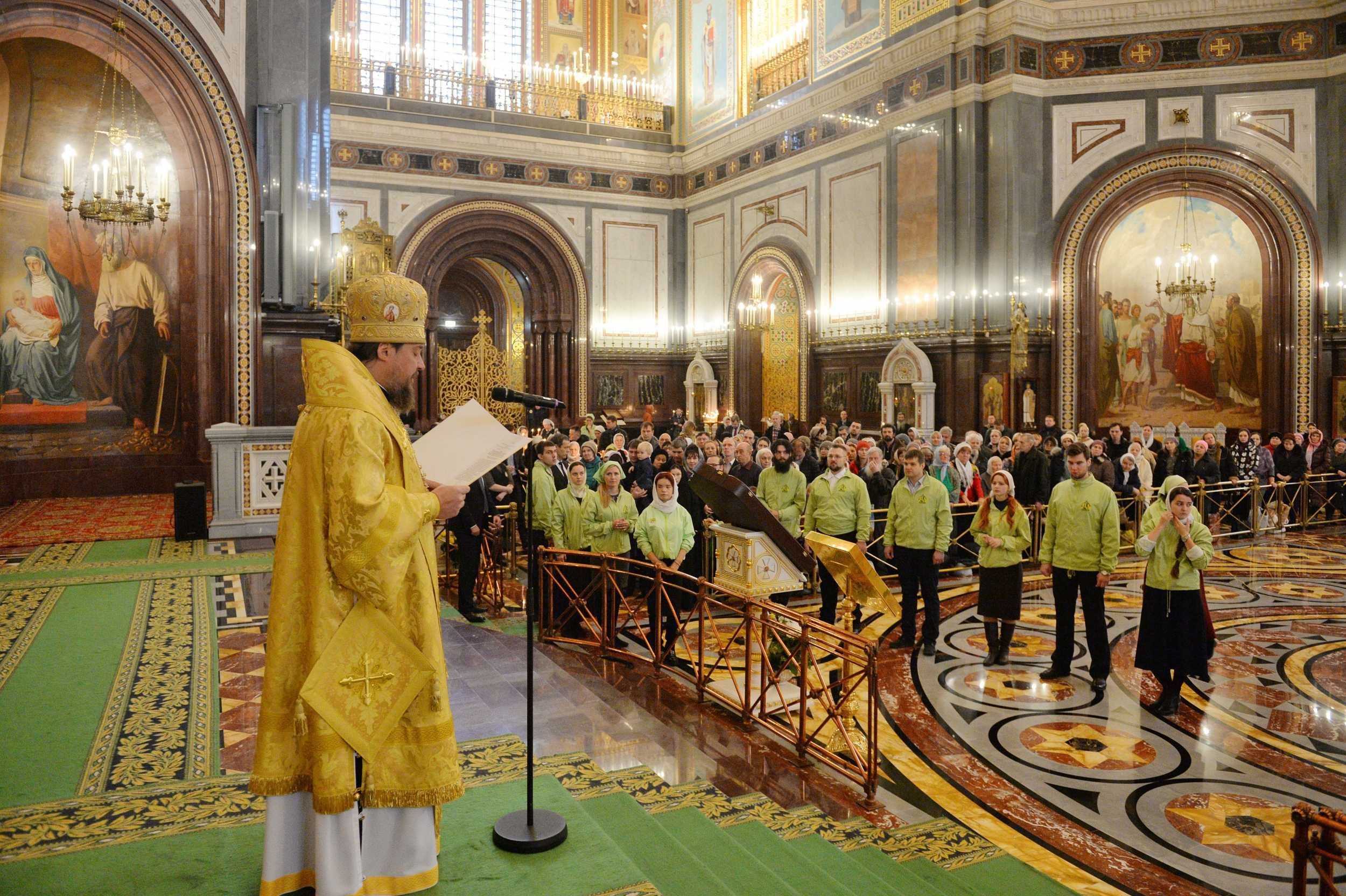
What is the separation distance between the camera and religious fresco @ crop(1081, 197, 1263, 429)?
47.1 ft

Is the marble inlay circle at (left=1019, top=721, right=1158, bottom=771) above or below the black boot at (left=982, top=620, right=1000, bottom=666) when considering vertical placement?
below

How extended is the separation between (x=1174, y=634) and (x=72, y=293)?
12.1 meters

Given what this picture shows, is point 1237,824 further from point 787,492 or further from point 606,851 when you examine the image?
point 787,492

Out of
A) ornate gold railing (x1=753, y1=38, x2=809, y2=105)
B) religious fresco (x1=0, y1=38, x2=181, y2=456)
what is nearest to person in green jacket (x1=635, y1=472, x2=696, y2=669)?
religious fresco (x1=0, y1=38, x2=181, y2=456)

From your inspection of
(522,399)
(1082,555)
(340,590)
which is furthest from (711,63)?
(340,590)

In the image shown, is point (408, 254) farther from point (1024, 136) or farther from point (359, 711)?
point (359, 711)

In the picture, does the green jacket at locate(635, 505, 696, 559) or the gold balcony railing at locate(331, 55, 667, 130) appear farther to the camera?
the gold balcony railing at locate(331, 55, 667, 130)

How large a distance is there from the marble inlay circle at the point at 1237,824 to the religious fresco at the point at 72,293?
11.4m

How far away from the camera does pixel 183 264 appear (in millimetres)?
11477

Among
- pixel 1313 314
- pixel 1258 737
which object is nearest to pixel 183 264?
pixel 1258 737

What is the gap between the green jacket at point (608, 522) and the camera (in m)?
6.99

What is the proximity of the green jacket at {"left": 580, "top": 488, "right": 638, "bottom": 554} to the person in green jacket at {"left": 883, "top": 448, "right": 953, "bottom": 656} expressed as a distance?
6.61 feet

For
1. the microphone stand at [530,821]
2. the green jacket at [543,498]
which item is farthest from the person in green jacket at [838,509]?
the microphone stand at [530,821]

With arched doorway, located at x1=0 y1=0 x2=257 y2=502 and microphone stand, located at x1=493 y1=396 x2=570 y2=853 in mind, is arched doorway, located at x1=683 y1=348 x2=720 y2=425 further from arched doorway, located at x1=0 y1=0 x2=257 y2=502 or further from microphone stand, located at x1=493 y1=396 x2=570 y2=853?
microphone stand, located at x1=493 y1=396 x2=570 y2=853
